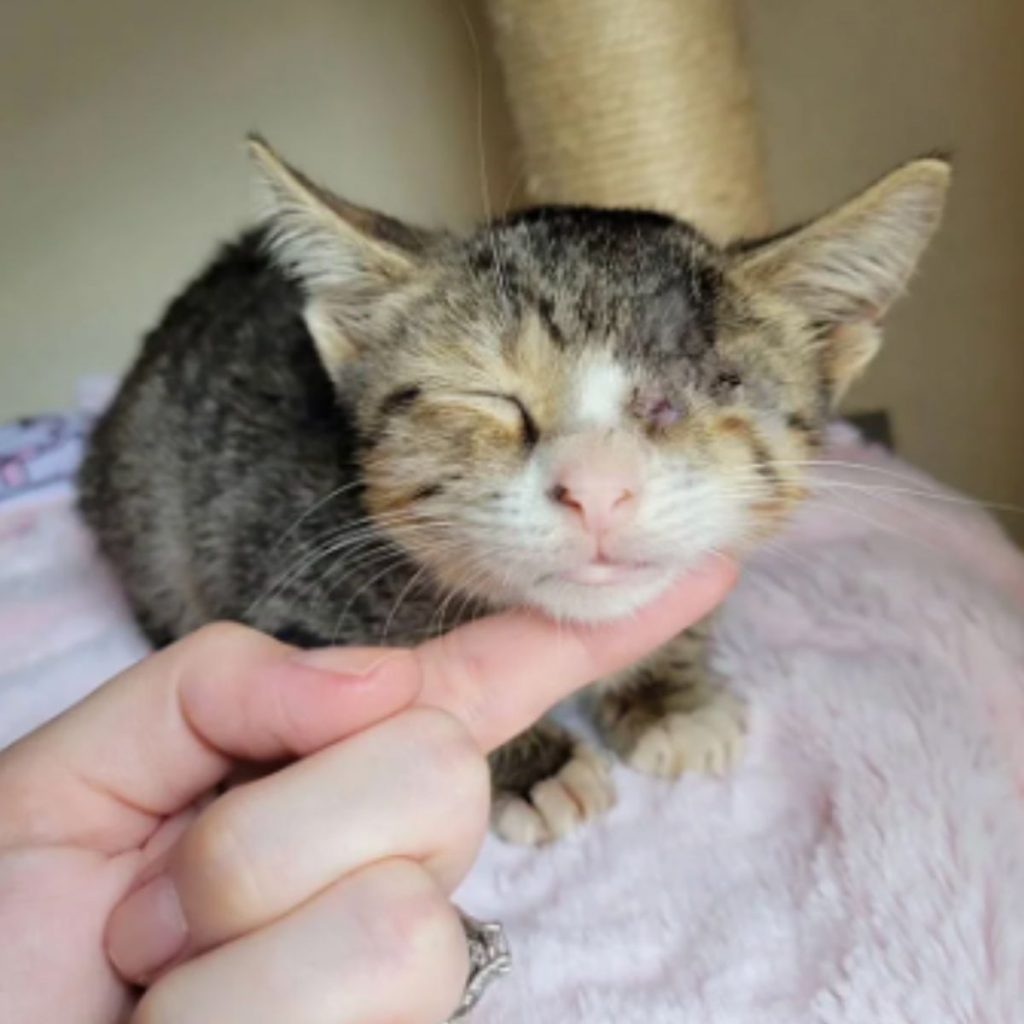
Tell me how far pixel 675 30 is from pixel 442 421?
71 cm

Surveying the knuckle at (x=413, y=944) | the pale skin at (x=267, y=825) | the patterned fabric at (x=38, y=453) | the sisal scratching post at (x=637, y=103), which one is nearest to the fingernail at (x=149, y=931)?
the pale skin at (x=267, y=825)

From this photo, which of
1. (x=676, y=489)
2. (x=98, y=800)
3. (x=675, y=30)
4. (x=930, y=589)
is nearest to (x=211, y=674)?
(x=98, y=800)

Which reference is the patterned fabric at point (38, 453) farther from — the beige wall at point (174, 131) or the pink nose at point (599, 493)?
the pink nose at point (599, 493)

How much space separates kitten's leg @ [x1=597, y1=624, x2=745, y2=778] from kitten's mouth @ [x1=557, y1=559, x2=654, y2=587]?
9.6 inches

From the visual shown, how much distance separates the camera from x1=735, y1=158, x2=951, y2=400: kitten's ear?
3.02ft

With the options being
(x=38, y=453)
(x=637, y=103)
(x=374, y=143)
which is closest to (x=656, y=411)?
(x=637, y=103)

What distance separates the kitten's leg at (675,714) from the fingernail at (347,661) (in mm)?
445

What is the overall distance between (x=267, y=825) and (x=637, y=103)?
1.06 metres

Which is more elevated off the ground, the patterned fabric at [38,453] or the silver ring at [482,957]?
the patterned fabric at [38,453]

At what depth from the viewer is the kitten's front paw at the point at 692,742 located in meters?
1.02

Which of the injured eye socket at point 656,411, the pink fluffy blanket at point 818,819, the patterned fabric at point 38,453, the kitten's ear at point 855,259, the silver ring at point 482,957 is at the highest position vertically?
the kitten's ear at point 855,259

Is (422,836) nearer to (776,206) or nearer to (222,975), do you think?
(222,975)

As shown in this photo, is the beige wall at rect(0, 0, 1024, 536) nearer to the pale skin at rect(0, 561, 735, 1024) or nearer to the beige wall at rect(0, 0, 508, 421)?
the beige wall at rect(0, 0, 508, 421)

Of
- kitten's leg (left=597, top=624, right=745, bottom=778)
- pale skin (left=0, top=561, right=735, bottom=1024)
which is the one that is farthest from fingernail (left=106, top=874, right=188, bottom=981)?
kitten's leg (left=597, top=624, right=745, bottom=778)
